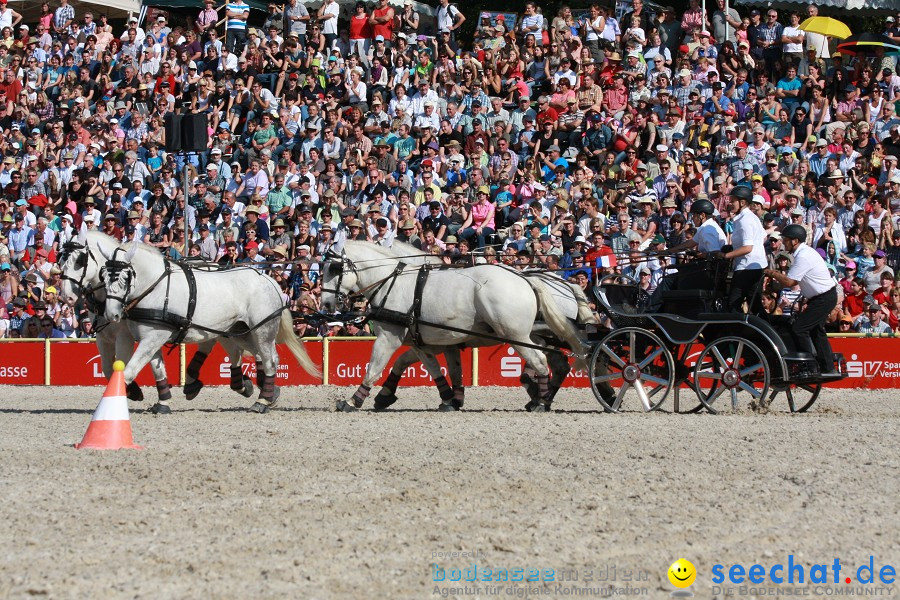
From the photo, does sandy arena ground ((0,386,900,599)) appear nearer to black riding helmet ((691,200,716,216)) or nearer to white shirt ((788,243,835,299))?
white shirt ((788,243,835,299))

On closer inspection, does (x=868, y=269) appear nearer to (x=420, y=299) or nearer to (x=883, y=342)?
(x=883, y=342)

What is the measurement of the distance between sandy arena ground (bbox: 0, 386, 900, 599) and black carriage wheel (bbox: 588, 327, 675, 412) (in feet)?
4.22

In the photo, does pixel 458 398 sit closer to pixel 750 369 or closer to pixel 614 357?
pixel 614 357

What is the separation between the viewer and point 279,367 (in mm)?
18672

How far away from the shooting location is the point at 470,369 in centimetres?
1820

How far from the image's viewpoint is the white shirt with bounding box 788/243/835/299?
1217 cm

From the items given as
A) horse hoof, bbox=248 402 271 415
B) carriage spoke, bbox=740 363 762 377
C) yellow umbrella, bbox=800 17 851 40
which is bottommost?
horse hoof, bbox=248 402 271 415

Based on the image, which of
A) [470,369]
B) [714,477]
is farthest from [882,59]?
[714,477]

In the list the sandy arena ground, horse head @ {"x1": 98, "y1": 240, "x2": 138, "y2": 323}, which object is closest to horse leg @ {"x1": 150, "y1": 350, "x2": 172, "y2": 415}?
horse head @ {"x1": 98, "y1": 240, "x2": 138, "y2": 323}

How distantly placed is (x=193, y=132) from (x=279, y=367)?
3.61m

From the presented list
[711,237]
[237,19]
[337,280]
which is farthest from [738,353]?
[237,19]

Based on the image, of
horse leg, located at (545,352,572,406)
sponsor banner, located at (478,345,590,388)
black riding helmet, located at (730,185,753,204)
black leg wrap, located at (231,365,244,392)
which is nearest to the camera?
black riding helmet, located at (730,185,753,204)

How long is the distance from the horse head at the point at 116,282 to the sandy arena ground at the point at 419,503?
5.12 ft

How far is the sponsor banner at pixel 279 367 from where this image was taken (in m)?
18.4
